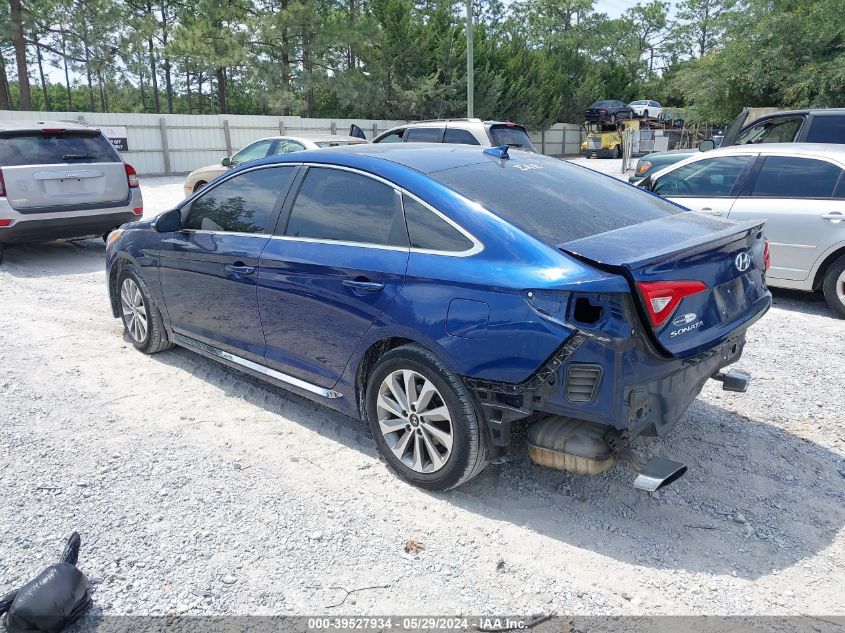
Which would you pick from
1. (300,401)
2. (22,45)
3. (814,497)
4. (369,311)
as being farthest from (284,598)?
(22,45)

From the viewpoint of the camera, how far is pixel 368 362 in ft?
12.1

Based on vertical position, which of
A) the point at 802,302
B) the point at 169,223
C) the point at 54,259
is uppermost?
the point at 169,223

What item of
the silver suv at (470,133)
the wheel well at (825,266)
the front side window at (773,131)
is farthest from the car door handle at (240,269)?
the front side window at (773,131)

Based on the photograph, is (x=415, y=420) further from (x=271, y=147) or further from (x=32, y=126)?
(x=271, y=147)

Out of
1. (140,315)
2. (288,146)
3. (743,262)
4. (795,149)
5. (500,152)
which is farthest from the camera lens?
(288,146)

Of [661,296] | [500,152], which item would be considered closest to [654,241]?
[661,296]

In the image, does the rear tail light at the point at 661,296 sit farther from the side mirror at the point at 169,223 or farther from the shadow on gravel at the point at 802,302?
the shadow on gravel at the point at 802,302

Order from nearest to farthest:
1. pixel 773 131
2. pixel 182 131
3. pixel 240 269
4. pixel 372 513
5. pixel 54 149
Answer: pixel 372 513
pixel 240 269
pixel 54 149
pixel 773 131
pixel 182 131

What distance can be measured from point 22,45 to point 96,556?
2966 centimetres

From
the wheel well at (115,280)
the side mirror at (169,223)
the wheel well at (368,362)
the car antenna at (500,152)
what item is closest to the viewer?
the wheel well at (368,362)

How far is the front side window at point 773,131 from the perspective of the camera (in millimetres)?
9656

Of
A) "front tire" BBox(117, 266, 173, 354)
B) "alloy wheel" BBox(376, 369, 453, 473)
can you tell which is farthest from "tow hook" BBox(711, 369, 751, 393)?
"front tire" BBox(117, 266, 173, 354)

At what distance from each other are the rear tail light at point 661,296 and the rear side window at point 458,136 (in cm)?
910

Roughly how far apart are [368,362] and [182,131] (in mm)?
24375
